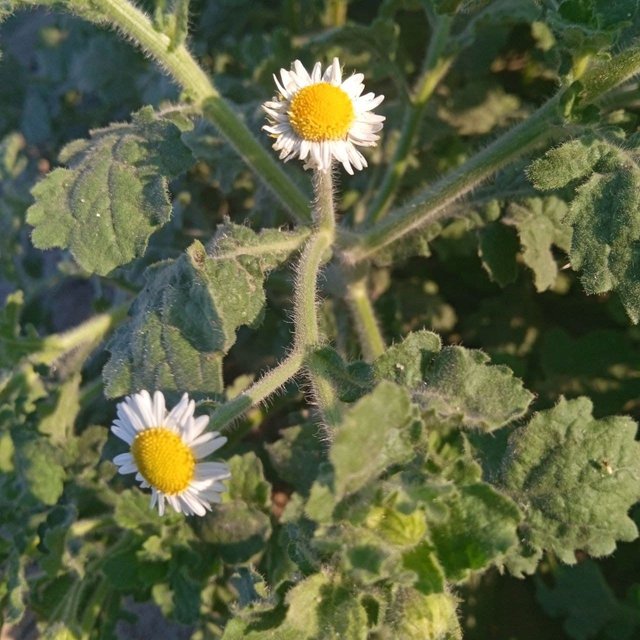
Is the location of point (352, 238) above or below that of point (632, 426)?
above

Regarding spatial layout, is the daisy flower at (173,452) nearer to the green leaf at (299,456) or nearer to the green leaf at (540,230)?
the green leaf at (299,456)

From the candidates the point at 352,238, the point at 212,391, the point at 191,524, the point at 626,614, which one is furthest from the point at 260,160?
the point at 626,614

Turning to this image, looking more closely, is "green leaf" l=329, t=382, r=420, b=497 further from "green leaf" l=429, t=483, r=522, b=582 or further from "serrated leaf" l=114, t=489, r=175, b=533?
"serrated leaf" l=114, t=489, r=175, b=533

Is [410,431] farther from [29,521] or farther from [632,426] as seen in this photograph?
[29,521]

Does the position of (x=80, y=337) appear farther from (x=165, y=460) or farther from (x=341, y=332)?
(x=165, y=460)

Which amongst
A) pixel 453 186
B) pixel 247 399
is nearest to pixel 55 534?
pixel 247 399

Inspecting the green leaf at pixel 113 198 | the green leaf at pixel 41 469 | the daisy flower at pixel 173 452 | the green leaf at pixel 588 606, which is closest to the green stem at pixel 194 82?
the green leaf at pixel 113 198
